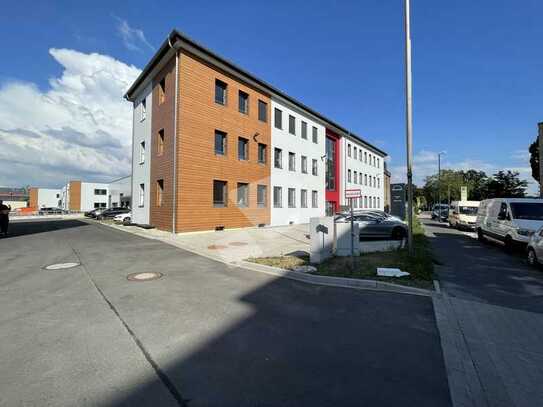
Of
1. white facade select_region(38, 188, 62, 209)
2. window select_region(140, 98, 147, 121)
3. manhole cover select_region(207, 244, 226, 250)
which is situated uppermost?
window select_region(140, 98, 147, 121)

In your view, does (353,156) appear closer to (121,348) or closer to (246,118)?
(246,118)

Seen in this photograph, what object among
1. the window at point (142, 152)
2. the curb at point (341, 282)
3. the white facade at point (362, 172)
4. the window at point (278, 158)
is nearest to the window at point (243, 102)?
the window at point (278, 158)

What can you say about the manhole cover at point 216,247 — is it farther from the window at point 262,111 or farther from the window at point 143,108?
the window at point 143,108

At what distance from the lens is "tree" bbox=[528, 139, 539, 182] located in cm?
3650

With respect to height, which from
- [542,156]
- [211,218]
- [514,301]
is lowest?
[514,301]

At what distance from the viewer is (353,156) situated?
41312 mm

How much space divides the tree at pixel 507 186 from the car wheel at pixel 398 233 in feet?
101

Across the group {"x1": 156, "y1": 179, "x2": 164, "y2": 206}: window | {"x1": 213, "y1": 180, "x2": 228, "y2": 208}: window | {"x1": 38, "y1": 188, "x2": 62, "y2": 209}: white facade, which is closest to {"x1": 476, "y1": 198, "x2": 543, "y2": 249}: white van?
{"x1": 213, "y1": 180, "x2": 228, "y2": 208}: window

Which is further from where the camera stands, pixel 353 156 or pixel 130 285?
pixel 353 156

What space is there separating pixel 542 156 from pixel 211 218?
28795 millimetres

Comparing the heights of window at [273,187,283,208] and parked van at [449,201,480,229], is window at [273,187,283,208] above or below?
above

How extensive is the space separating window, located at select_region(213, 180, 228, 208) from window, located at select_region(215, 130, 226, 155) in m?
2.08

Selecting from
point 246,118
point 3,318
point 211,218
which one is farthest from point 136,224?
point 3,318

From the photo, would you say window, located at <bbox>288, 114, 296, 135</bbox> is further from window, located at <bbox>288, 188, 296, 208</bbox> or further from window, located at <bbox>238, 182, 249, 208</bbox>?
window, located at <bbox>238, 182, 249, 208</bbox>
